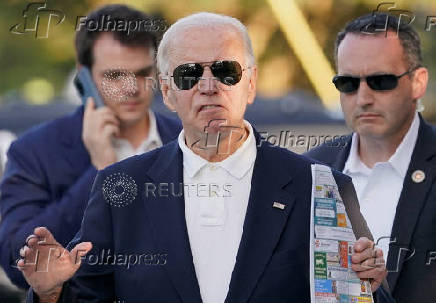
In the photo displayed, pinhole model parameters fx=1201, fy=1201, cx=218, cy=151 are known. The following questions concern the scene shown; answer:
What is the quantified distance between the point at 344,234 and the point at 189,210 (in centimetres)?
52

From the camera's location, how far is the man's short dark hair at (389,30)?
5.05m

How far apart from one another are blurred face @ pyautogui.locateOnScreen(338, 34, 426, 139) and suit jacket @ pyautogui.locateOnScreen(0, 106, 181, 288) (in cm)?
77

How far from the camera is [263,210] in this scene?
3.85m

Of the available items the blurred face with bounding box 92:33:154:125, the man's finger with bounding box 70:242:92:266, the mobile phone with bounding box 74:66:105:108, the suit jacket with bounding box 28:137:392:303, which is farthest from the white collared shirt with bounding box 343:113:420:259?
the man's finger with bounding box 70:242:92:266

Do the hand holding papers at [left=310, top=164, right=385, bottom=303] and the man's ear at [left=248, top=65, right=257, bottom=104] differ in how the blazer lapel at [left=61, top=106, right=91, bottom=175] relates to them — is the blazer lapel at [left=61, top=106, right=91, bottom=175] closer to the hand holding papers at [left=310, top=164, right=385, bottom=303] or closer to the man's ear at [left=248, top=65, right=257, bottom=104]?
the man's ear at [left=248, top=65, right=257, bottom=104]

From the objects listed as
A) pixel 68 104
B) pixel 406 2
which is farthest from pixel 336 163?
pixel 68 104

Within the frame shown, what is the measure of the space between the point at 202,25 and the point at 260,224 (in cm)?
71

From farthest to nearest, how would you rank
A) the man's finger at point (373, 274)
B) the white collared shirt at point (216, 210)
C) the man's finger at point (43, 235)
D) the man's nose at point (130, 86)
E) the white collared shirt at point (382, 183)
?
the man's nose at point (130, 86) < the white collared shirt at point (382, 183) < the white collared shirt at point (216, 210) < the man's finger at point (373, 274) < the man's finger at point (43, 235)

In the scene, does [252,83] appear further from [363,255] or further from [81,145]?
[81,145]

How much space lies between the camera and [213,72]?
13.1 ft

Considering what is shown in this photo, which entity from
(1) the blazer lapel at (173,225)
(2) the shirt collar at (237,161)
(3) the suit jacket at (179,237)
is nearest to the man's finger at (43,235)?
(3) the suit jacket at (179,237)

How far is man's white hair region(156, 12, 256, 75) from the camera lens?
404 cm

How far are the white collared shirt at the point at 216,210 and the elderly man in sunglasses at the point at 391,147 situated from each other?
0.85m

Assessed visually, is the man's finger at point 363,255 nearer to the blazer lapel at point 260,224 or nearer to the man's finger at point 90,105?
the blazer lapel at point 260,224
